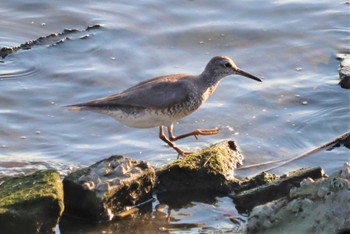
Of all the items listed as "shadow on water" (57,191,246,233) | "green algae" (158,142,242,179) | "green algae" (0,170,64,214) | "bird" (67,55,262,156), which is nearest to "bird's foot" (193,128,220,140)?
"bird" (67,55,262,156)

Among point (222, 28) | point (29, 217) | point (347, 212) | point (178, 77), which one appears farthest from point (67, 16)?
point (347, 212)

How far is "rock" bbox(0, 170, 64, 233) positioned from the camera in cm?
600

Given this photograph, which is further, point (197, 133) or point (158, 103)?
point (197, 133)

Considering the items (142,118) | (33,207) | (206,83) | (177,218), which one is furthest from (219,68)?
(33,207)

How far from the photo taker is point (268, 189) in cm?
666

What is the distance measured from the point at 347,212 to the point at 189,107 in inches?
94.6

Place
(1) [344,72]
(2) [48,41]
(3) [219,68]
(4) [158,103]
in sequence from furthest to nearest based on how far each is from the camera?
1. (2) [48,41]
2. (1) [344,72]
3. (3) [219,68]
4. (4) [158,103]

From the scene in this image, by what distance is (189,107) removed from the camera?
7.86 m

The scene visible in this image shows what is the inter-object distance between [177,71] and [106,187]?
11.0 ft

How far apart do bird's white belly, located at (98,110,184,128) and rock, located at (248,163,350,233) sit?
1.87m

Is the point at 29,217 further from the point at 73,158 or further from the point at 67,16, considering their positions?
the point at 67,16

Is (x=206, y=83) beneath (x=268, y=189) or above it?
above

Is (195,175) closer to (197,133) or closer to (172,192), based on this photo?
(172,192)

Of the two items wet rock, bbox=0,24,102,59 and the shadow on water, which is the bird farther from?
wet rock, bbox=0,24,102,59
